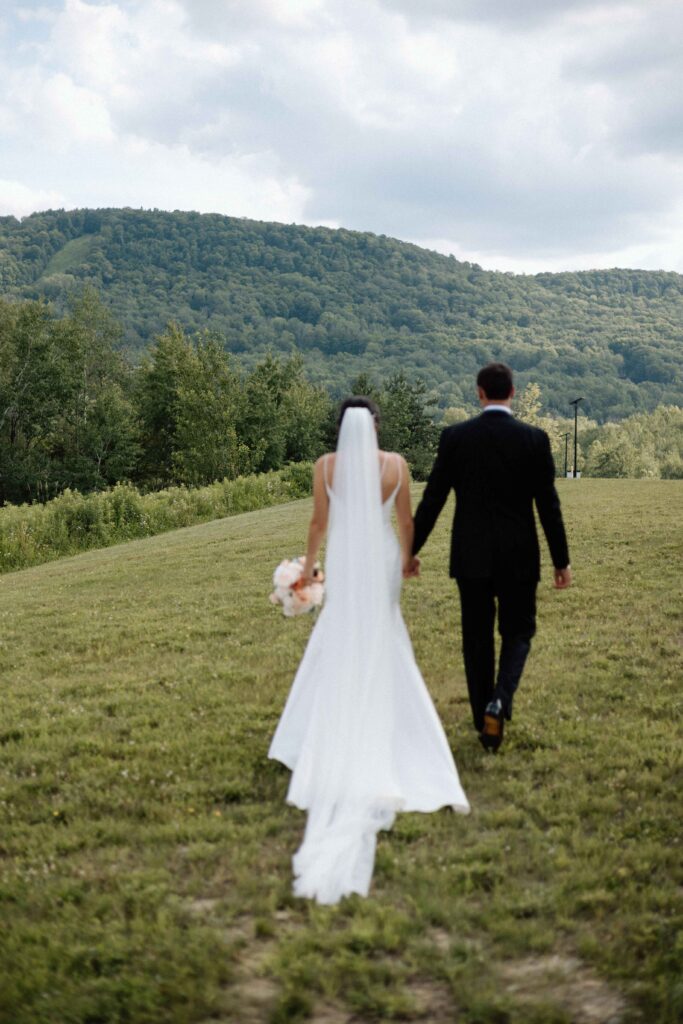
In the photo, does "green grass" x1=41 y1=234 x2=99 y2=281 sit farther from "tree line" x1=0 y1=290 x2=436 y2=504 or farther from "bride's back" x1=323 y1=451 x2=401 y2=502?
"bride's back" x1=323 y1=451 x2=401 y2=502

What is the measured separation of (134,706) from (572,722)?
3.99 meters

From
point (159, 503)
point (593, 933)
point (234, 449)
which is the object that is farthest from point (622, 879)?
point (234, 449)

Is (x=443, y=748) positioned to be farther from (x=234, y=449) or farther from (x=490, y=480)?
(x=234, y=449)

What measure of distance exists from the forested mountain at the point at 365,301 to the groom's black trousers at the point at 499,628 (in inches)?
4826

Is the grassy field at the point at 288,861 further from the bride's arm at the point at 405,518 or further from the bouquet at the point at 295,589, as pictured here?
the bride's arm at the point at 405,518

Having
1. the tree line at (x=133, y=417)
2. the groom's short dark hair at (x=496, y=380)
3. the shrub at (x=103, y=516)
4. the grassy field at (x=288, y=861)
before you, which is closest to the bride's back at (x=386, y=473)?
the groom's short dark hair at (x=496, y=380)

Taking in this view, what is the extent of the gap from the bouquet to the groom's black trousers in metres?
1.07

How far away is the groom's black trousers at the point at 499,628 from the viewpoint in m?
6.35

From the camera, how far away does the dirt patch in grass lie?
3.46m

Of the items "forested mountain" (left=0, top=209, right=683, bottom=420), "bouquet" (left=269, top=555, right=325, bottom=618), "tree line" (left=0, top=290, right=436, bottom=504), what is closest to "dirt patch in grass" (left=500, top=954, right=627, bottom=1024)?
"bouquet" (left=269, top=555, right=325, bottom=618)

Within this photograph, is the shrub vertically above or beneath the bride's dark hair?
beneath

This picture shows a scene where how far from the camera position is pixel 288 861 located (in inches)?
188

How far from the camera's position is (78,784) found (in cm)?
602

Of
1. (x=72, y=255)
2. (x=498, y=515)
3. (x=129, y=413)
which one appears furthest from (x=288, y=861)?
(x=72, y=255)
